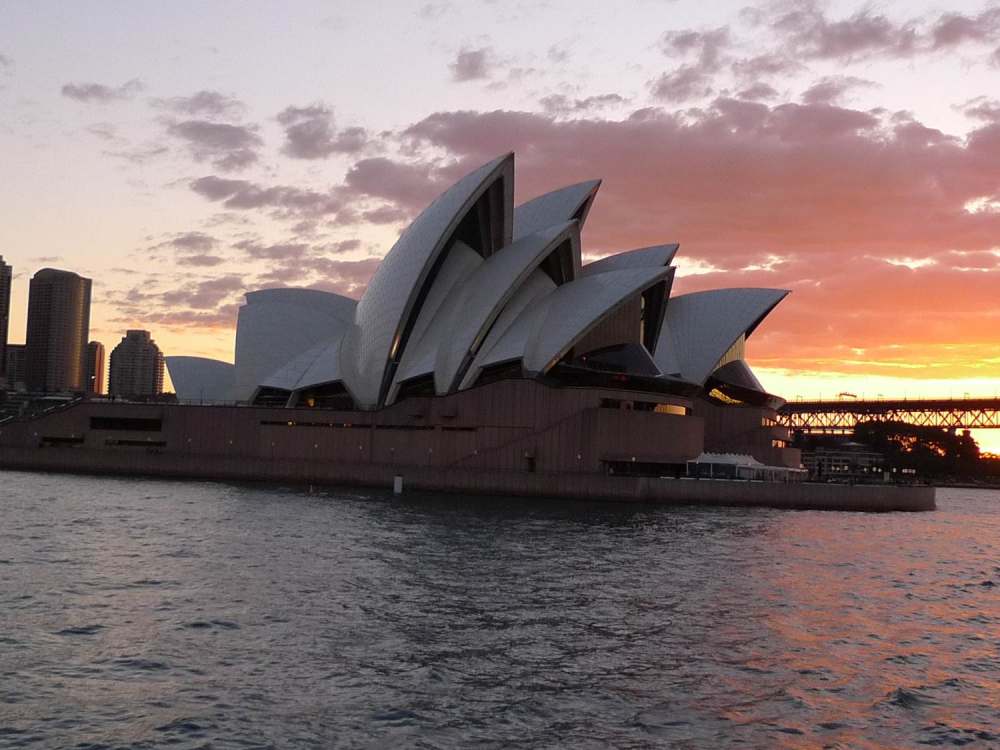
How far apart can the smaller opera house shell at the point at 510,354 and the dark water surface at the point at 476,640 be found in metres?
24.5

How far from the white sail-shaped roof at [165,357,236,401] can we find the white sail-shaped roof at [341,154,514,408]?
1871 centimetres

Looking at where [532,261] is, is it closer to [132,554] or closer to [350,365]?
[350,365]

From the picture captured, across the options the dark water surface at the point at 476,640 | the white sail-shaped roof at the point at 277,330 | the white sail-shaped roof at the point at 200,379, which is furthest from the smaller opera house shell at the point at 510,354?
the dark water surface at the point at 476,640

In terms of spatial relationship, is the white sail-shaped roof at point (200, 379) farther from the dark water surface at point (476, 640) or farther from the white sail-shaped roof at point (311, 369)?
the dark water surface at point (476, 640)

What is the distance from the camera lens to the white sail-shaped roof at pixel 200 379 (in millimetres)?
79500

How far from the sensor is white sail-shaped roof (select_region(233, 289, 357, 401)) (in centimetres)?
7256

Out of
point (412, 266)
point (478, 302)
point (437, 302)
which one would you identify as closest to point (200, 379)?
point (437, 302)

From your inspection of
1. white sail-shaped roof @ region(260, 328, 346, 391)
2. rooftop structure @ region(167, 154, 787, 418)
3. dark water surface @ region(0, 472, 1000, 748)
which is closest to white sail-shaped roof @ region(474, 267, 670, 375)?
rooftop structure @ region(167, 154, 787, 418)

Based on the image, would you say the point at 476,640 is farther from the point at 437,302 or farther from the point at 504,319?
the point at 437,302

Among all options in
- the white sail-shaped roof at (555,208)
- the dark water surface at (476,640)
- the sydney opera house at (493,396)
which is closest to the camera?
the dark water surface at (476,640)

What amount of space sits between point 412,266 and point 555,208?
12.0 metres

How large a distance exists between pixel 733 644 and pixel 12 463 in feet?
215

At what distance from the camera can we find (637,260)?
7100 centimetres

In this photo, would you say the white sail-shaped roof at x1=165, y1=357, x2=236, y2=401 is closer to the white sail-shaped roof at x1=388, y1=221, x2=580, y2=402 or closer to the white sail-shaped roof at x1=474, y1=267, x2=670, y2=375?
the white sail-shaped roof at x1=388, y1=221, x2=580, y2=402
